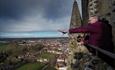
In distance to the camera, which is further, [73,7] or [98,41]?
[73,7]

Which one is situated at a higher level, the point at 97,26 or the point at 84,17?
the point at 84,17

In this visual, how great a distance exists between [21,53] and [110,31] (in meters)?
87.3

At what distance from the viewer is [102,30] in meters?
4.34

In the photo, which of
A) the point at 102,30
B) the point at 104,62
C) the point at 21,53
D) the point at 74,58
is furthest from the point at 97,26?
the point at 21,53

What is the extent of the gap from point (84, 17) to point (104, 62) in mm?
5046

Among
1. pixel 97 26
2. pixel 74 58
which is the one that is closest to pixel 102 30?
pixel 97 26

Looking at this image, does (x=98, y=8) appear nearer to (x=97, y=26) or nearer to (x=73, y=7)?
(x=97, y=26)

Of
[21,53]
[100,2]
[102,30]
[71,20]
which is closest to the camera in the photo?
[102,30]

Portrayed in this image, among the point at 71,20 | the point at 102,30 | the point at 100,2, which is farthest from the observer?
the point at 71,20

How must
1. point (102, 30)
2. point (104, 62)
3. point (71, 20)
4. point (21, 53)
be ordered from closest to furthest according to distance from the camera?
point (104, 62) < point (102, 30) < point (71, 20) < point (21, 53)

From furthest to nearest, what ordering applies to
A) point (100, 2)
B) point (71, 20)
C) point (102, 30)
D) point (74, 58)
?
1. point (71, 20)
2. point (74, 58)
3. point (100, 2)
4. point (102, 30)

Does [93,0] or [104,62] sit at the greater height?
[93,0]

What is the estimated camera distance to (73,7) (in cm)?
892

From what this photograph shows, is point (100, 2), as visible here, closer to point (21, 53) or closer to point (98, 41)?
point (98, 41)
